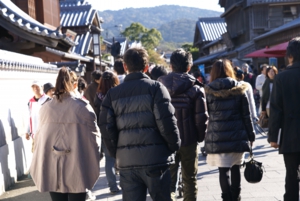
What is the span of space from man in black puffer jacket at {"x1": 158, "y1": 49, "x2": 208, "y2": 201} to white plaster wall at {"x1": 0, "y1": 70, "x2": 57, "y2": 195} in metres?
3.37

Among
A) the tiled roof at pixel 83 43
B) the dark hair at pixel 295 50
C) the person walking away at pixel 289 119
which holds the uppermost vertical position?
the tiled roof at pixel 83 43

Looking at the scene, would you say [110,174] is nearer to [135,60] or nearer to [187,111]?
[187,111]

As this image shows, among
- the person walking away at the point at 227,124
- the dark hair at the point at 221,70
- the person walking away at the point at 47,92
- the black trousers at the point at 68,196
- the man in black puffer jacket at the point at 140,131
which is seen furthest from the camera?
the person walking away at the point at 47,92

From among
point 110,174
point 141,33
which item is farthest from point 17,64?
point 141,33

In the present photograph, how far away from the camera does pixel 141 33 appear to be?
65938 mm

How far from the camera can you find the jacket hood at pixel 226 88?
588cm

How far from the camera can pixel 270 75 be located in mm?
11422

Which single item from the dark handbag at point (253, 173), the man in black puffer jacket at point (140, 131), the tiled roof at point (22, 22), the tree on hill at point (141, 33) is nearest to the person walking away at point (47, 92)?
the tiled roof at point (22, 22)

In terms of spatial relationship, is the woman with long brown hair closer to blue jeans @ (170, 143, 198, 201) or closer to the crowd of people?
the crowd of people

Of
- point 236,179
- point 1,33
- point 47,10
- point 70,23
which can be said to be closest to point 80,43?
point 70,23

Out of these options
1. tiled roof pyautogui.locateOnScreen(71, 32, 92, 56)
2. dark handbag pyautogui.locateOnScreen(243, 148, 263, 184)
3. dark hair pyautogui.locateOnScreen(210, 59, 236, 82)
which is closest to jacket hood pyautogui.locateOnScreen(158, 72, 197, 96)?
dark hair pyautogui.locateOnScreen(210, 59, 236, 82)

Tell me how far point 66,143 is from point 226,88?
198 centimetres

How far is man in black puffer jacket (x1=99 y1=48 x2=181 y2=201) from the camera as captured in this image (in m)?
4.34

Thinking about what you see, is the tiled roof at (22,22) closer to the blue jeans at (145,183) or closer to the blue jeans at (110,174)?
the blue jeans at (110,174)
